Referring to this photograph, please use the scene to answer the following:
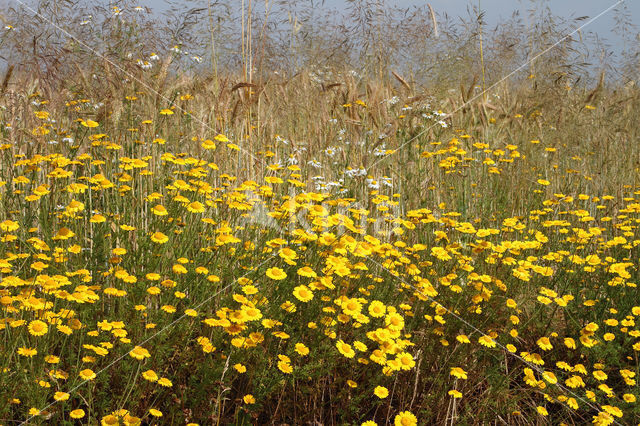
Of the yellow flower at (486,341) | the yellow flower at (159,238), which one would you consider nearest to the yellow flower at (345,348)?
the yellow flower at (486,341)

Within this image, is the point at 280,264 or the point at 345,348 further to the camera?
the point at 280,264

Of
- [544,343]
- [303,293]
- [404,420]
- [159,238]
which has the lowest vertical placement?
[404,420]

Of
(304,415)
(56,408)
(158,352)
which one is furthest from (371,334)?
(56,408)

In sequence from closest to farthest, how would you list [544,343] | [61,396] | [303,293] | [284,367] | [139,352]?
1. [61,396]
2. [139,352]
3. [284,367]
4. [303,293]
5. [544,343]

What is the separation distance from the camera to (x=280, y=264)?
2297 mm

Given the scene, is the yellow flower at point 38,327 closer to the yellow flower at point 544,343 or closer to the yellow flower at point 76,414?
the yellow flower at point 76,414

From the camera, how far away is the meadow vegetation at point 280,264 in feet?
6.06

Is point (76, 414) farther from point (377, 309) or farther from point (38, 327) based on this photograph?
point (377, 309)

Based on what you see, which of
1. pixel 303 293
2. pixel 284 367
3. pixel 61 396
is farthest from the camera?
pixel 303 293

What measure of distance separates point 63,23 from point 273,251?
324cm

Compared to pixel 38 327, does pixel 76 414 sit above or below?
below

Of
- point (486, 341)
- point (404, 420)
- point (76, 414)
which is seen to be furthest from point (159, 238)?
point (486, 341)

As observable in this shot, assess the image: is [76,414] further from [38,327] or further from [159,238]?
[159,238]

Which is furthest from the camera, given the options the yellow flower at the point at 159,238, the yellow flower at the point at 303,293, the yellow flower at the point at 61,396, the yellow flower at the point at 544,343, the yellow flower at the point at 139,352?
the yellow flower at the point at 544,343
